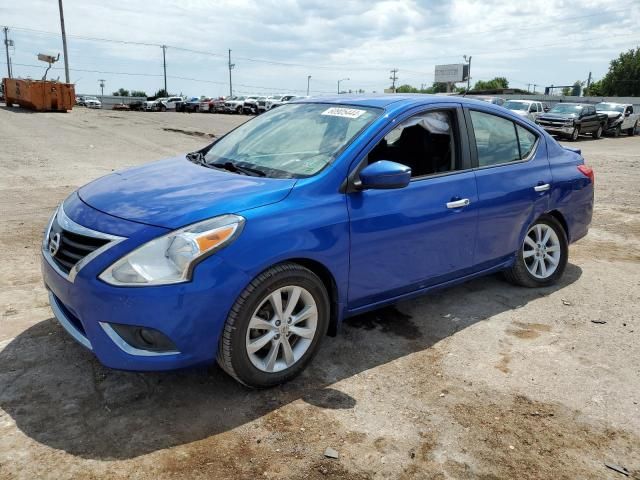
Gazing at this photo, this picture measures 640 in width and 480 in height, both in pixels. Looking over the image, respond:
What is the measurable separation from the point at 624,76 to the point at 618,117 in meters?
53.7

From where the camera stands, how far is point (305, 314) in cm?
319

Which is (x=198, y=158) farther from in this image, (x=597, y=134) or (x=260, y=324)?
(x=597, y=134)

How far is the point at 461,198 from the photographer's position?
155 inches

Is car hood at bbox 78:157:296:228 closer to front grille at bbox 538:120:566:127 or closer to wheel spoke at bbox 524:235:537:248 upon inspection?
wheel spoke at bbox 524:235:537:248

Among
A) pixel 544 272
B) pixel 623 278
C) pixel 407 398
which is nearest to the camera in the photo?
pixel 407 398

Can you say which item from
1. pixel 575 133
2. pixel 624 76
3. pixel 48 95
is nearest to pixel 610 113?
pixel 575 133

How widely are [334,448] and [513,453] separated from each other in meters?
0.88

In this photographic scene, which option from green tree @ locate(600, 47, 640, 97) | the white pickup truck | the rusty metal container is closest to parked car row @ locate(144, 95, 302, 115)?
the rusty metal container

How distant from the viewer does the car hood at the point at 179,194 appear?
2896 millimetres

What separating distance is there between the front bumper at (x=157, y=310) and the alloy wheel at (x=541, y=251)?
117 inches

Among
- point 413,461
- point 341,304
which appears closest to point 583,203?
point 341,304

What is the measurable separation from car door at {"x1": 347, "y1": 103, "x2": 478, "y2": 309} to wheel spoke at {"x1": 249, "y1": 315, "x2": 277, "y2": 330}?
1.95ft

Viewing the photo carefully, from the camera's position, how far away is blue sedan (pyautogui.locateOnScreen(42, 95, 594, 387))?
2748 mm

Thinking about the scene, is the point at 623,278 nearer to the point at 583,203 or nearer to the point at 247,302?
the point at 583,203
